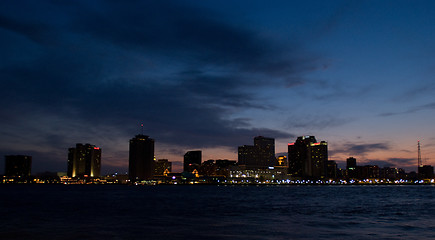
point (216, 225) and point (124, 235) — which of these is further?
point (216, 225)

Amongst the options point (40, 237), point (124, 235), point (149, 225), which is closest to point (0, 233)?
point (40, 237)

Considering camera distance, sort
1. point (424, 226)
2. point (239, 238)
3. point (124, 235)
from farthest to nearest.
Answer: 1. point (424, 226)
2. point (124, 235)
3. point (239, 238)

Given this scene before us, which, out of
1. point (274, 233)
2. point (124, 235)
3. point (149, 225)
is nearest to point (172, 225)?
point (149, 225)

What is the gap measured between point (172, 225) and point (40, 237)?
17257 mm

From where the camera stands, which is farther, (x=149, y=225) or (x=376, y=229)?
(x=149, y=225)

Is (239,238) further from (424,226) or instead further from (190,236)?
(424,226)

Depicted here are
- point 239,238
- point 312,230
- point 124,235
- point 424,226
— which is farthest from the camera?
point 424,226

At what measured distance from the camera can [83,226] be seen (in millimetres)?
50500

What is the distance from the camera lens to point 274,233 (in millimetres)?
43250

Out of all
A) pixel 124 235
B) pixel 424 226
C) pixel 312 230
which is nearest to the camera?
pixel 124 235

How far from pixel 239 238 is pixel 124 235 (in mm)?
12909

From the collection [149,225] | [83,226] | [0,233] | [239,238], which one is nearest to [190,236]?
[239,238]

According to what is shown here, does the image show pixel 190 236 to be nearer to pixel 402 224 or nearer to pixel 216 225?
pixel 216 225

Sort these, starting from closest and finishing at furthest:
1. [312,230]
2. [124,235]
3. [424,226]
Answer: [124,235]
[312,230]
[424,226]
